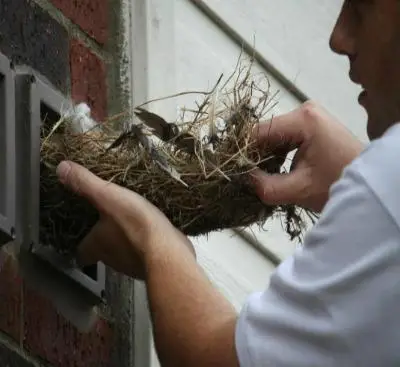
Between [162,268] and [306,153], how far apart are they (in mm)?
244

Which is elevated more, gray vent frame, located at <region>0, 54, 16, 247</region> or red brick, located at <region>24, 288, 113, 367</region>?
gray vent frame, located at <region>0, 54, 16, 247</region>

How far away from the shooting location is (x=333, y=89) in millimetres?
2941

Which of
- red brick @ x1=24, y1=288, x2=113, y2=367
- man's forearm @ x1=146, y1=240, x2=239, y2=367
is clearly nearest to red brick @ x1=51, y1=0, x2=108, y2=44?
red brick @ x1=24, y1=288, x2=113, y2=367

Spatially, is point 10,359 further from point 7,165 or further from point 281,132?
point 281,132

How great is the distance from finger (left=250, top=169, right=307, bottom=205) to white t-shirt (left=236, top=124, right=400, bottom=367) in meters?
0.36

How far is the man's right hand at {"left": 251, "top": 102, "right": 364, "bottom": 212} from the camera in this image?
195cm

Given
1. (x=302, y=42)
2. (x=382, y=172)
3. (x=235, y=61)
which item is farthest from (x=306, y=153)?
(x=302, y=42)

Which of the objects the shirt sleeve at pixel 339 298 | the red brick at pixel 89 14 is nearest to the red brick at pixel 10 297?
the red brick at pixel 89 14

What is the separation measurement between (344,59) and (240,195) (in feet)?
3.48

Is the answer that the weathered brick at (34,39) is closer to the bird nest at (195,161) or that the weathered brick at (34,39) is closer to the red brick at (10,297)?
the bird nest at (195,161)

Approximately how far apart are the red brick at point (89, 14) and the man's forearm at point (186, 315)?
0.54 metres

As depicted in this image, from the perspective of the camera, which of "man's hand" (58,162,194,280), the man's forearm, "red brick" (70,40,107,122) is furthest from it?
"red brick" (70,40,107,122)

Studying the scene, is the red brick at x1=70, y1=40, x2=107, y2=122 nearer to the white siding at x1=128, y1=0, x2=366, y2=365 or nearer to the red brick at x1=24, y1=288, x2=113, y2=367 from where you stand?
the white siding at x1=128, y1=0, x2=366, y2=365

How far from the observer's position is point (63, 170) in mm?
2018
